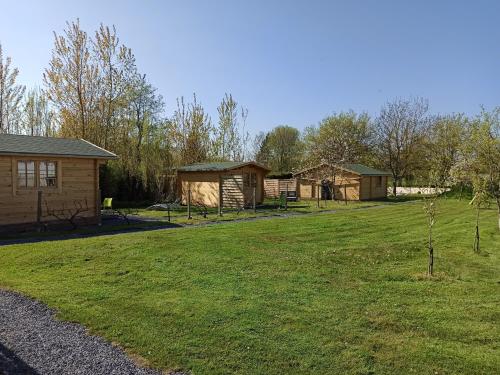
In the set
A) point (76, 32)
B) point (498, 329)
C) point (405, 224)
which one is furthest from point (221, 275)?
point (76, 32)

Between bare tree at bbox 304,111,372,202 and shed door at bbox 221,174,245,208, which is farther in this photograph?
bare tree at bbox 304,111,372,202

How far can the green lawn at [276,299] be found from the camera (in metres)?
4.32

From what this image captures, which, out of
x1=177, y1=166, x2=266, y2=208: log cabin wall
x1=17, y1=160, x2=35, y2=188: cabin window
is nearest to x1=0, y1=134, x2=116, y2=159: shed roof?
x1=17, y1=160, x2=35, y2=188: cabin window

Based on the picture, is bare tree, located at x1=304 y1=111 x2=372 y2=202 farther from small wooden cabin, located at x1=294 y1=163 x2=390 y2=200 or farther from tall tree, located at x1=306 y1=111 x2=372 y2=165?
small wooden cabin, located at x1=294 y1=163 x2=390 y2=200

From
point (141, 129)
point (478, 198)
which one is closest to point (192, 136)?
point (141, 129)

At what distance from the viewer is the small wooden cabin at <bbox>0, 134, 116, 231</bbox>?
13875 mm

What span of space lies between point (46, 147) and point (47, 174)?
1.01 meters

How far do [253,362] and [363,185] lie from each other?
99.5 feet

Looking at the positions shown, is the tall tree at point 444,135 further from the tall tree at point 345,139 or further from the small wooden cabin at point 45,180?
the small wooden cabin at point 45,180

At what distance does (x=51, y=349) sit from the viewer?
4.44m

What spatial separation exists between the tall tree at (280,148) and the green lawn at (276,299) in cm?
4154

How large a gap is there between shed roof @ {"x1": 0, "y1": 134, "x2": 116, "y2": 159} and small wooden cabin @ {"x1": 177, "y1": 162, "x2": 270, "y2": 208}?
8.82 metres

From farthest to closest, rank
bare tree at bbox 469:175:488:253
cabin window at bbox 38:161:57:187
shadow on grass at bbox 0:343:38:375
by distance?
cabin window at bbox 38:161:57:187 < bare tree at bbox 469:175:488:253 < shadow on grass at bbox 0:343:38:375

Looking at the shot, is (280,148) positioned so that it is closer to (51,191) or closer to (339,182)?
(339,182)
